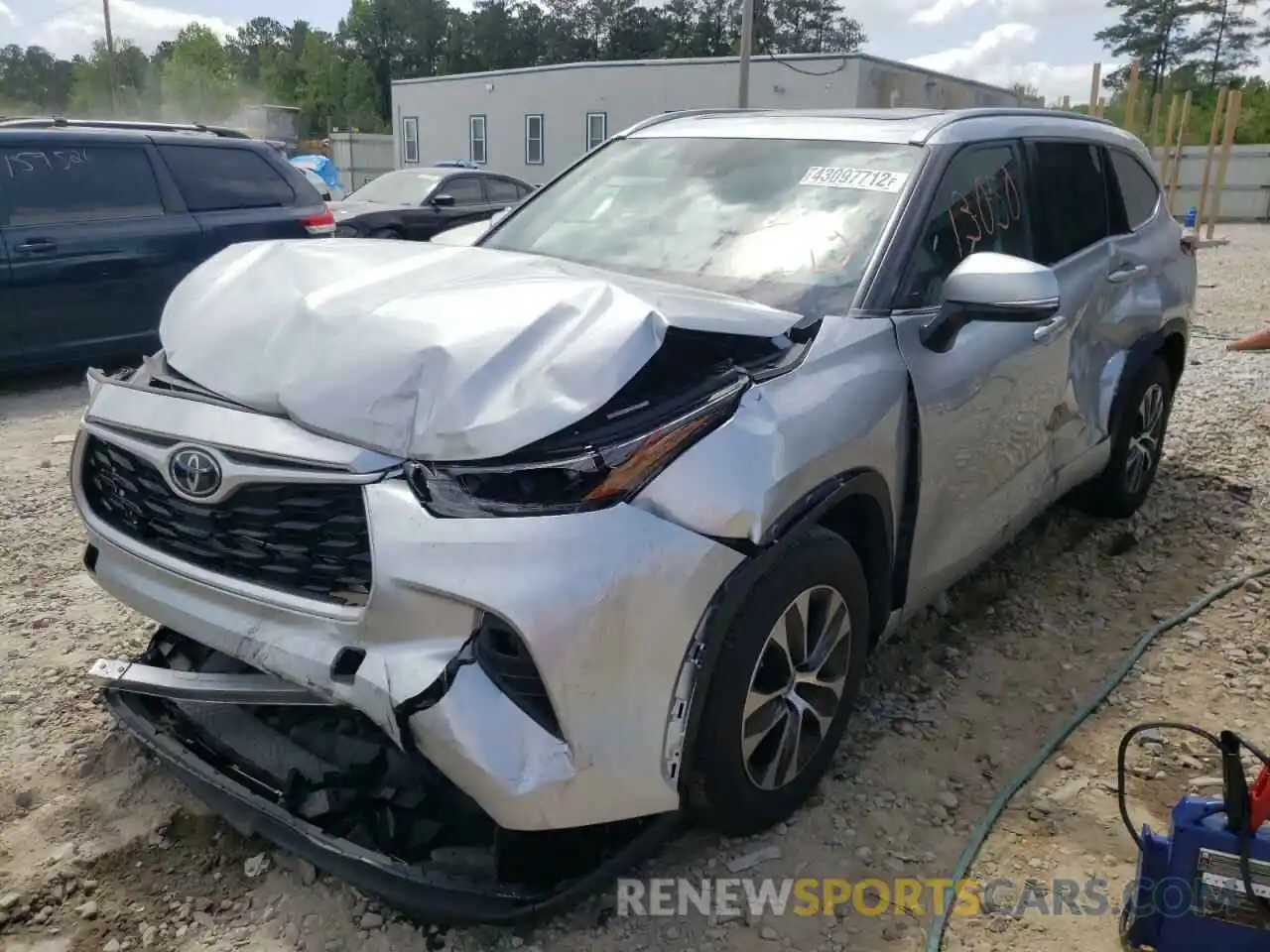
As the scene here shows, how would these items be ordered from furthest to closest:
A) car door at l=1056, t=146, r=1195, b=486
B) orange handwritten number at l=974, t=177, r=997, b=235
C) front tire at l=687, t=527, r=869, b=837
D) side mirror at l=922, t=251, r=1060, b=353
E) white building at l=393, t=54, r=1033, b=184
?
white building at l=393, t=54, r=1033, b=184 < car door at l=1056, t=146, r=1195, b=486 < orange handwritten number at l=974, t=177, r=997, b=235 < side mirror at l=922, t=251, r=1060, b=353 < front tire at l=687, t=527, r=869, b=837

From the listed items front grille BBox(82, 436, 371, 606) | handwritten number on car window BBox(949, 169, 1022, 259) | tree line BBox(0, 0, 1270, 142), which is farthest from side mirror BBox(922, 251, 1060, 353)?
tree line BBox(0, 0, 1270, 142)

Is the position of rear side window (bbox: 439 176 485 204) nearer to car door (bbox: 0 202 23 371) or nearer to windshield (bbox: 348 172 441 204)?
windshield (bbox: 348 172 441 204)

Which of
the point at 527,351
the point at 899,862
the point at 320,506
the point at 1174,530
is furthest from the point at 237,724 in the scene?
the point at 1174,530

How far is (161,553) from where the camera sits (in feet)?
8.09

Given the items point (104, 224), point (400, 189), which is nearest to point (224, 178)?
point (104, 224)

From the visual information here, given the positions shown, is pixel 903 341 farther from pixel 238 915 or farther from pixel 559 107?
pixel 559 107

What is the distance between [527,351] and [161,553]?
1.03m

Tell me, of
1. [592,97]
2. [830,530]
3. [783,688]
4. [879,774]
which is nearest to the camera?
[783,688]

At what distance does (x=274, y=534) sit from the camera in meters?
2.23

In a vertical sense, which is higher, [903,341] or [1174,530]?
[903,341]

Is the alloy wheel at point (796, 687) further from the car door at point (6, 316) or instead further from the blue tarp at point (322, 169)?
the blue tarp at point (322, 169)

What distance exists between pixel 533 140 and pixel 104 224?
984 inches

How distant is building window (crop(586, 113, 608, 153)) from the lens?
28719 millimetres

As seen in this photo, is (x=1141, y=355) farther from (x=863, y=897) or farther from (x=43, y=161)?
(x=43, y=161)
